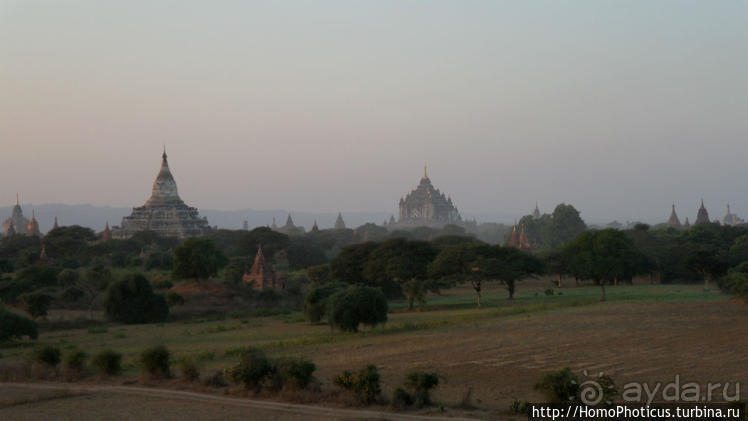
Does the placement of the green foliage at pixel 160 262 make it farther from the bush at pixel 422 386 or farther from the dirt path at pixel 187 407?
the bush at pixel 422 386

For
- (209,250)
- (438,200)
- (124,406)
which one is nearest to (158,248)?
(209,250)

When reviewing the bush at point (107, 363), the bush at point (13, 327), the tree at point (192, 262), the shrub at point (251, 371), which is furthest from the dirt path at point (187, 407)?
the tree at point (192, 262)

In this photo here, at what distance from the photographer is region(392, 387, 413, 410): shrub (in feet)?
46.2

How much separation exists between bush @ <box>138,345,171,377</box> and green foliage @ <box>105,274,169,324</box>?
58.9ft

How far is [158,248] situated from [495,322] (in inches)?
2142

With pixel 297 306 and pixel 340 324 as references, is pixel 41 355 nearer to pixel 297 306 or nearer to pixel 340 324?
pixel 340 324

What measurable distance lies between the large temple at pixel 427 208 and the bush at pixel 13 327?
153 metres

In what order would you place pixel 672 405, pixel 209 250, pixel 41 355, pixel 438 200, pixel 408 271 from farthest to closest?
pixel 438 200
pixel 209 250
pixel 408 271
pixel 41 355
pixel 672 405

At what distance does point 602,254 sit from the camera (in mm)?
41781

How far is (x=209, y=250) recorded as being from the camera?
45031 mm

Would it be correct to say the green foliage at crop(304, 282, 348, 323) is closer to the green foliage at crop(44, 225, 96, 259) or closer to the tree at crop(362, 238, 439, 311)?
the tree at crop(362, 238, 439, 311)

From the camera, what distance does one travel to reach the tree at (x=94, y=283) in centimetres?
3972

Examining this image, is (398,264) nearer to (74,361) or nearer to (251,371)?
(74,361)

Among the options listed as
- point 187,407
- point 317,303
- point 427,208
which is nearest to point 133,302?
point 317,303
